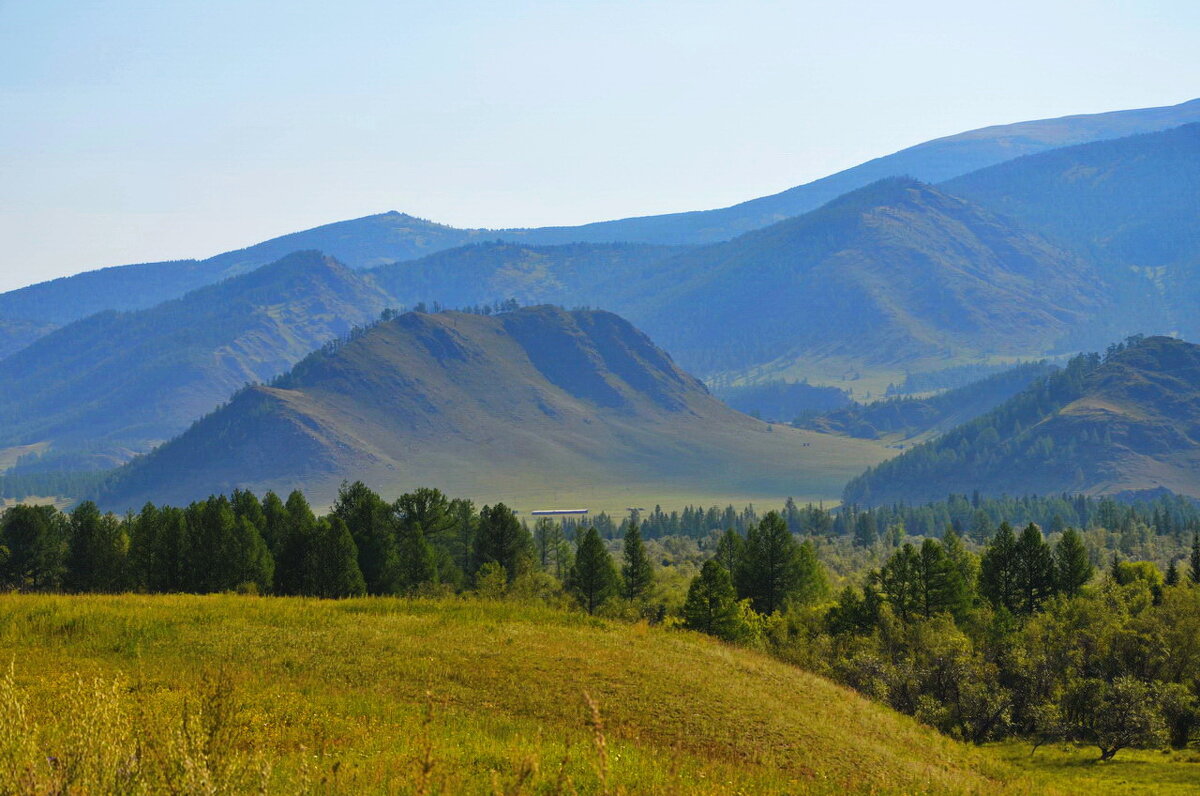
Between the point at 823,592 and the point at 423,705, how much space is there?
94.4m

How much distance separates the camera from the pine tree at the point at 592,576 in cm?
9869

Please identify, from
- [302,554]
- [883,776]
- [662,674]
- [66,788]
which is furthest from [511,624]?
[302,554]

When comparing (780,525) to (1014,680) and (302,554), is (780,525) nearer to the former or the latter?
(1014,680)

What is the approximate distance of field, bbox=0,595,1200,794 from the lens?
1716 cm

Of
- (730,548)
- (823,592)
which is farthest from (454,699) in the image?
(730,548)

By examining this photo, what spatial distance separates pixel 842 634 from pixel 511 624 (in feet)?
165

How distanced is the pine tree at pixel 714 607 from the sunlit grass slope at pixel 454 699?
132 ft

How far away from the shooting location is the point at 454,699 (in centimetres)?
2859

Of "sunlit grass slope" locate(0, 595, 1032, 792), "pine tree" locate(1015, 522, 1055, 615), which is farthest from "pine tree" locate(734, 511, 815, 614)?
"sunlit grass slope" locate(0, 595, 1032, 792)

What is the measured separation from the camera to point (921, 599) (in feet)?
282

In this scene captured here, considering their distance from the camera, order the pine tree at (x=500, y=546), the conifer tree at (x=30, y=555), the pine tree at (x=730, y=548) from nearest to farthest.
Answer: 1. the conifer tree at (x=30, y=555)
2. the pine tree at (x=500, y=546)
3. the pine tree at (x=730, y=548)

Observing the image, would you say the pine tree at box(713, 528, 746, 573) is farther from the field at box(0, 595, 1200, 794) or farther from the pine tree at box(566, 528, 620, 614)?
the field at box(0, 595, 1200, 794)

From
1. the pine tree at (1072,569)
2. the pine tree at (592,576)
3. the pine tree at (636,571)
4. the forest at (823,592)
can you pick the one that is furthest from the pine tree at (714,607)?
the pine tree at (1072,569)

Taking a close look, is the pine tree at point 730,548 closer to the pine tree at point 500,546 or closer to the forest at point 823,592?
the forest at point 823,592
